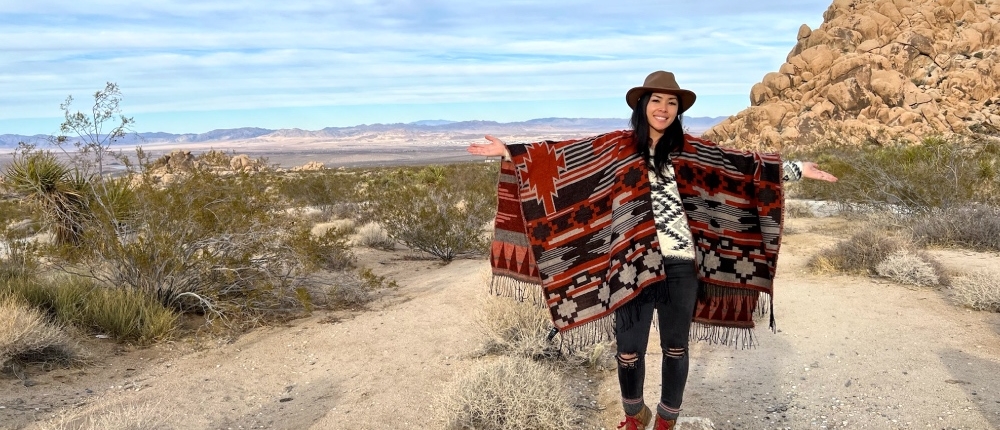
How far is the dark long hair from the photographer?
10.2ft

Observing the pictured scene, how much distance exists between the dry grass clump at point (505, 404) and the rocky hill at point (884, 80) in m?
36.9

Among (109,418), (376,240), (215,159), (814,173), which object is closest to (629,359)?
(814,173)

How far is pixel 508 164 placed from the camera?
3.62 meters

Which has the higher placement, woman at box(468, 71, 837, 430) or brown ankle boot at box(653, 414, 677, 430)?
woman at box(468, 71, 837, 430)

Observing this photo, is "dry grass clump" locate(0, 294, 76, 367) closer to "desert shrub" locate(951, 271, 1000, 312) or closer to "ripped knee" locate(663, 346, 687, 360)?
"ripped knee" locate(663, 346, 687, 360)

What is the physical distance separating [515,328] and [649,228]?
8.81 ft

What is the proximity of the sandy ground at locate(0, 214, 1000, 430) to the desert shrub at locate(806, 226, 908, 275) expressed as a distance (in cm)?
85

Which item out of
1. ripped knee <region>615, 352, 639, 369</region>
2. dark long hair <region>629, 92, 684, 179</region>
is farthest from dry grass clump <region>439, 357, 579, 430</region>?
dark long hair <region>629, 92, 684, 179</region>

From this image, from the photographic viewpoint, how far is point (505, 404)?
390 centimetres

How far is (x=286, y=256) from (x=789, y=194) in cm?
1472

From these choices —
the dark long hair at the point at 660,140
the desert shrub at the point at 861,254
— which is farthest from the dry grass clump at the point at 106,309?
the desert shrub at the point at 861,254

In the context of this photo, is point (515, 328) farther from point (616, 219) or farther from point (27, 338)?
point (27, 338)

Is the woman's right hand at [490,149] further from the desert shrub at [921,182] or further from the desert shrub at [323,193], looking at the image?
the desert shrub at [323,193]

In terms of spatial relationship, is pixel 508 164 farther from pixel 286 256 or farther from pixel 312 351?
pixel 286 256
